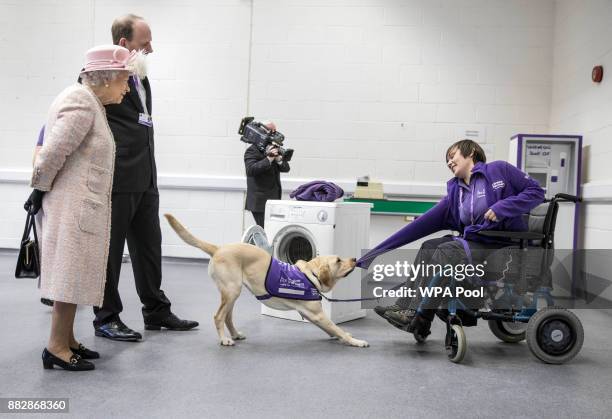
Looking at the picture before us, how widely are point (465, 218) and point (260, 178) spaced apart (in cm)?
222

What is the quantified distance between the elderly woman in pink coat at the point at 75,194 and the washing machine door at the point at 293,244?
1.49m

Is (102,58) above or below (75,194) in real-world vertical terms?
above

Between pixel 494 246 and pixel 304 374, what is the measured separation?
3.63 feet

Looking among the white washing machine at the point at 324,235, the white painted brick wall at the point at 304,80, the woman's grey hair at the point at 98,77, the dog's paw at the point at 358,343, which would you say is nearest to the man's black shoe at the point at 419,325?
the dog's paw at the point at 358,343

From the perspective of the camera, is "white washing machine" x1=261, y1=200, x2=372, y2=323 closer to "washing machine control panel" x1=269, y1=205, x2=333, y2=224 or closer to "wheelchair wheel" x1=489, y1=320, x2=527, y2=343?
"washing machine control panel" x1=269, y1=205, x2=333, y2=224

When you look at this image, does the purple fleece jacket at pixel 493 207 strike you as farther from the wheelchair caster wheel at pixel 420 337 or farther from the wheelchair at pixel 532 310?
the wheelchair caster wheel at pixel 420 337

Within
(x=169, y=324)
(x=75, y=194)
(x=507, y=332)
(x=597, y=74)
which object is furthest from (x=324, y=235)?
(x=597, y=74)

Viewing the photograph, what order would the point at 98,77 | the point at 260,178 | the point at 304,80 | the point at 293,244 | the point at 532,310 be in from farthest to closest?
the point at 304,80 < the point at 260,178 < the point at 293,244 < the point at 532,310 < the point at 98,77

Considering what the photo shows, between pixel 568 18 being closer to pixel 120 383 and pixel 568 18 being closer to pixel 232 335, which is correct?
pixel 232 335

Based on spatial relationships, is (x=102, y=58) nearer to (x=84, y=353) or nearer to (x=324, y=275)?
(x=84, y=353)

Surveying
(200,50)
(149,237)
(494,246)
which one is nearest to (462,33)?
(200,50)

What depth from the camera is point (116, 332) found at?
2.84 metres

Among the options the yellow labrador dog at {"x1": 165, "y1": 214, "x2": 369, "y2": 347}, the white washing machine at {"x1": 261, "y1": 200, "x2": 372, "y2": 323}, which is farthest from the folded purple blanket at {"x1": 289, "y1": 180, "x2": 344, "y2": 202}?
the yellow labrador dog at {"x1": 165, "y1": 214, "x2": 369, "y2": 347}

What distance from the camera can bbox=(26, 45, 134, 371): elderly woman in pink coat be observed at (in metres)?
2.13
